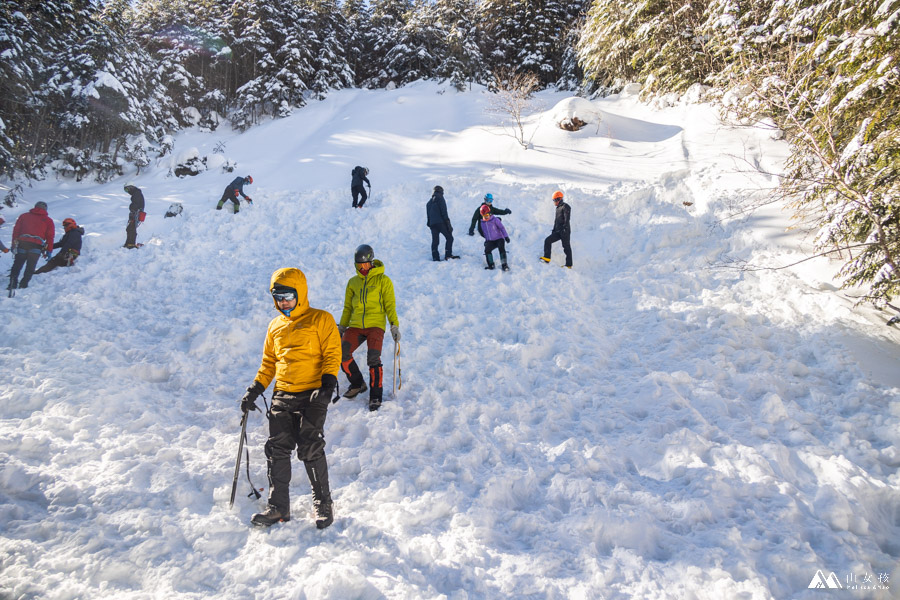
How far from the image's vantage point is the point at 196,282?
8367mm

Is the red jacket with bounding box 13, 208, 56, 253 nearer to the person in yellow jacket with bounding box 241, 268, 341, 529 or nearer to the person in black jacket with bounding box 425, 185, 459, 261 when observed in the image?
the person in black jacket with bounding box 425, 185, 459, 261

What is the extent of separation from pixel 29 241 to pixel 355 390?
790 centimetres

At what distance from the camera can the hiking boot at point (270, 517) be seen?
3176mm

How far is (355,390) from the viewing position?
204 inches

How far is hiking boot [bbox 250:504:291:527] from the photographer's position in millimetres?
3176

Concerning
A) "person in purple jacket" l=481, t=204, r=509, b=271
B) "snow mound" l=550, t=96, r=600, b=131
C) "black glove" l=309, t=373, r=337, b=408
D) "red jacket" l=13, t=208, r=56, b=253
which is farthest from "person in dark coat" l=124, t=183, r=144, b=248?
"snow mound" l=550, t=96, r=600, b=131

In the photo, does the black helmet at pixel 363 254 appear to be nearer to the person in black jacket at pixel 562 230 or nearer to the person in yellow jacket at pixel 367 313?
the person in yellow jacket at pixel 367 313

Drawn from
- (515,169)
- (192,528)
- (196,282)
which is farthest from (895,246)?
(196,282)

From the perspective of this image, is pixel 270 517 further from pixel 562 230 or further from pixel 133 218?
pixel 133 218

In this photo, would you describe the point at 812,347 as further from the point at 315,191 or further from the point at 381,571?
the point at 315,191

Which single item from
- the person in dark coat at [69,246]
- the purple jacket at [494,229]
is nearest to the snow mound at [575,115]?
the purple jacket at [494,229]

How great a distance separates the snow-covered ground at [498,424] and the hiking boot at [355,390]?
394 millimetres

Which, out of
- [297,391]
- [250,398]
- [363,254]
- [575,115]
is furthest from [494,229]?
[575,115]

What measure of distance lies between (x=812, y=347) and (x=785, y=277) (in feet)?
5.90
